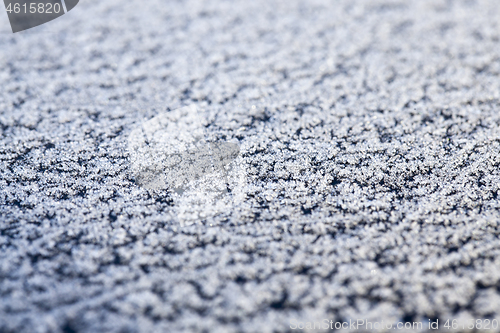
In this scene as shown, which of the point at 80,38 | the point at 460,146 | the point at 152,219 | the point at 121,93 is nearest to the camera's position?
the point at 152,219

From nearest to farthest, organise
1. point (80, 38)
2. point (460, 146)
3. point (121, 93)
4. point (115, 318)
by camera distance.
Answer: point (115, 318) → point (460, 146) → point (121, 93) → point (80, 38)

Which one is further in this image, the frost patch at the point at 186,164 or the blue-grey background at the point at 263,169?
the frost patch at the point at 186,164

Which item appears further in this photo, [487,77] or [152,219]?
[487,77]

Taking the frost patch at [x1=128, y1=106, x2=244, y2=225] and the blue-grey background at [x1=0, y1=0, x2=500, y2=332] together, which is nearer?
the blue-grey background at [x1=0, y1=0, x2=500, y2=332]

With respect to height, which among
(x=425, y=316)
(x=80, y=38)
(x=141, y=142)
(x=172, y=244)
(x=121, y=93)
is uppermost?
(x=80, y=38)

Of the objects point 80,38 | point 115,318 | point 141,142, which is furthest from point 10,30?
point 115,318

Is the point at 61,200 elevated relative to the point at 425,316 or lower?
elevated

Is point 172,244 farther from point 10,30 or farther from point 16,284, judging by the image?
point 10,30

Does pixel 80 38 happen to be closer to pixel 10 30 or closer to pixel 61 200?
pixel 10 30
